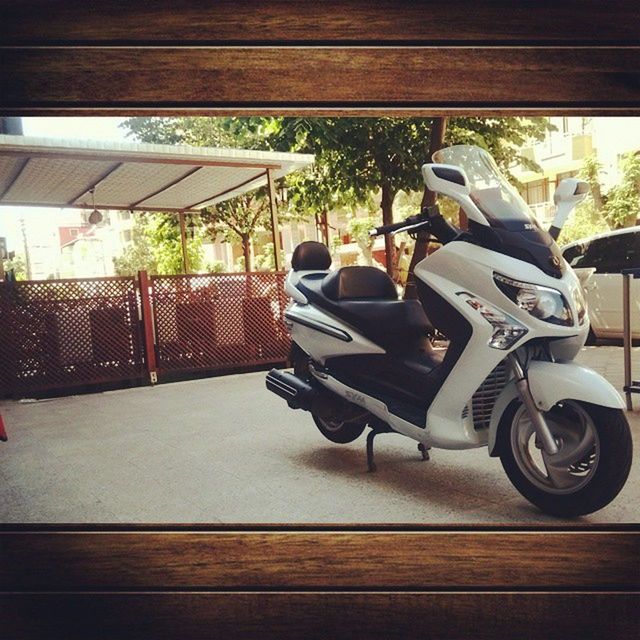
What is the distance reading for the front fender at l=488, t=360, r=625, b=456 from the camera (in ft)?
6.53

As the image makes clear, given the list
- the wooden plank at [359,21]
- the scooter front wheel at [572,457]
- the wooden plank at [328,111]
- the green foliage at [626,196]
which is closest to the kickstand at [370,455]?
the scooter front wheel at [572,457]

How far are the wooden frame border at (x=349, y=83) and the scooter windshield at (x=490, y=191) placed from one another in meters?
0.61

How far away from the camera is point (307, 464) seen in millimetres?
3031

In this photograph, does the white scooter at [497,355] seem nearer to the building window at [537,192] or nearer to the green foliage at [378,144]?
the green foliage at [378,144]

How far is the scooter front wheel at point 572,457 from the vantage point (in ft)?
6.60

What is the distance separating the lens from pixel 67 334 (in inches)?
216

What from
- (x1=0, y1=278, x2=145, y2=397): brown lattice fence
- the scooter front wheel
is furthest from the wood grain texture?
(x1=0, y1=278, x2=145, y2=397): brown lattice fence

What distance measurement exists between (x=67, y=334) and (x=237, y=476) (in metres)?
3.08

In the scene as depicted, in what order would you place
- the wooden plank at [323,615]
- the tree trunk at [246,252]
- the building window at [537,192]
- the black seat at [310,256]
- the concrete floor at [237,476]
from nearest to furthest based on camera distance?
the wooden plank at [323,615]
the concrete floor at [237,476]
the black seat at [310,256]
the tree trunk at [246,252]
the building window at [537,192]

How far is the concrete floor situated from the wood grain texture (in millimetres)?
1335

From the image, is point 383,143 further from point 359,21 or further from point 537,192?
point 537,192

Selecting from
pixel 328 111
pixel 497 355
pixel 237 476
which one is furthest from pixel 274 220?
pixel 328 111

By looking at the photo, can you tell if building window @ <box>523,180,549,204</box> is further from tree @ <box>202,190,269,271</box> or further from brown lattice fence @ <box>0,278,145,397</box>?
brown lattice fence @ <box>0,278,145,397</box>

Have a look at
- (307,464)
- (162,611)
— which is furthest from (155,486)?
(162,611)
